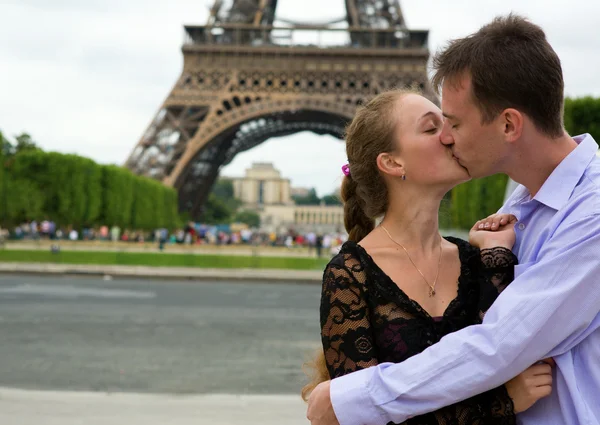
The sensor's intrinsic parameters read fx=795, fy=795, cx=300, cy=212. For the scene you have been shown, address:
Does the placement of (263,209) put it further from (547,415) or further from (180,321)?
(547,415)

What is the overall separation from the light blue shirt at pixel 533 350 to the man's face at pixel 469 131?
0.18 meters

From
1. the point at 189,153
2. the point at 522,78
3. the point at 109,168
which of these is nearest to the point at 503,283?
the point at 522,78

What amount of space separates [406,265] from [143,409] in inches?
115

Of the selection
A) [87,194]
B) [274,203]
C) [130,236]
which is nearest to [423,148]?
[87,194]

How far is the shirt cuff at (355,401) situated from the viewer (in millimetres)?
1512

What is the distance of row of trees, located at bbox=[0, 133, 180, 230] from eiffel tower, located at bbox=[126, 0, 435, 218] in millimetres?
3025

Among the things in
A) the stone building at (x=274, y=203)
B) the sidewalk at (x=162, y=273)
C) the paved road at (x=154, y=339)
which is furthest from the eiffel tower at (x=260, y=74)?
the stone building at (x=274, y=203)

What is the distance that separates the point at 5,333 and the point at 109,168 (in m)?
29.2

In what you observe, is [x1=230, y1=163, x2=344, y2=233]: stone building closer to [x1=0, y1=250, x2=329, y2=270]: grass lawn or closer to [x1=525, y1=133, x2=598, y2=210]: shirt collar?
[x1=0, y1=250, x2=329, y2=270]: grass lawn

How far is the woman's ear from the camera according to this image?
1.80 metres

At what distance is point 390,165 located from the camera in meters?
1.82

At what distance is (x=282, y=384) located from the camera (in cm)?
607

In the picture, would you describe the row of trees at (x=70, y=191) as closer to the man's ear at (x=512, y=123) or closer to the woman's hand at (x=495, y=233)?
the woman's hand at (x=495, y=233)

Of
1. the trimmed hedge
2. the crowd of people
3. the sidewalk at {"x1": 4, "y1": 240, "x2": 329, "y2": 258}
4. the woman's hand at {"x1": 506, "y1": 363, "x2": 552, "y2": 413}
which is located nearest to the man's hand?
the woman's hand at {"x1": 506, "y1": 363, "x2": 552, "y2": 413}
